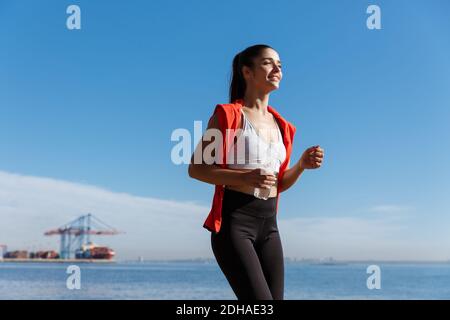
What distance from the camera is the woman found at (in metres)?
2.63

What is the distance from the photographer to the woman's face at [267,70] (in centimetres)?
292

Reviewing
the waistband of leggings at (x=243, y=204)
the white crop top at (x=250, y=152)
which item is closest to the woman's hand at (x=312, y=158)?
the white crop top at (x=250, y=152)

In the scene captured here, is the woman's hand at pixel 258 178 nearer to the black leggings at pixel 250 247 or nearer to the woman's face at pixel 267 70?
the black leggings at pixel 250 247

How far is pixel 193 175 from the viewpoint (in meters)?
2.76

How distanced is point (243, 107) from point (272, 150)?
28 cm

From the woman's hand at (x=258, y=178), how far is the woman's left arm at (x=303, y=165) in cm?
35

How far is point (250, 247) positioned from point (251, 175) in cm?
37

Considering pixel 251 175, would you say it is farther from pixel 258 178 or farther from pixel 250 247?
pixel 250 247

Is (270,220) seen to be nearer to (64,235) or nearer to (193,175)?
(193,175)

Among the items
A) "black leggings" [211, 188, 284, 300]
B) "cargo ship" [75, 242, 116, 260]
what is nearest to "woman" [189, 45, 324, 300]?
"black leggings" [211, 188, 284, 300]

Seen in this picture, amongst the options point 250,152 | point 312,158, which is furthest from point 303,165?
point 250,152

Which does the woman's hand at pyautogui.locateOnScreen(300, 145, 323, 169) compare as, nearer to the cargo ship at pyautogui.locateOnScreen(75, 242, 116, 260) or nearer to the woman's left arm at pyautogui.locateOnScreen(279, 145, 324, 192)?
the woman's left arm at pyautogui.locateOnScreen(279, 145, 324, 192)

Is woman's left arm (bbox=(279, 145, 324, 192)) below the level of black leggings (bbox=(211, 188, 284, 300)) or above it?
above
